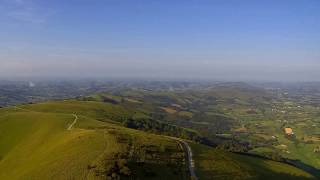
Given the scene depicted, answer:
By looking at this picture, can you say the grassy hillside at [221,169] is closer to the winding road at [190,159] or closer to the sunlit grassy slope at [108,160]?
the sunlit grassy slope at [108,160]

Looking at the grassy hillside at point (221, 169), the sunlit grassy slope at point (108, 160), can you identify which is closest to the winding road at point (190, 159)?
the grassy hillside at point (221, 169)

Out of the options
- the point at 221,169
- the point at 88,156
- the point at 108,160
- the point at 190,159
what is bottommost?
the point at 221,169

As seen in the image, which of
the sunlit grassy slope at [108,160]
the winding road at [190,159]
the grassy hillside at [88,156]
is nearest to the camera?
the grassy hillside at [88,156]

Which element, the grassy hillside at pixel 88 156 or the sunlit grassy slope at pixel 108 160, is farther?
the sunlit grassy slope at pixel 108 160

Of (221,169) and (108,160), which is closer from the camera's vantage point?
(108,160)

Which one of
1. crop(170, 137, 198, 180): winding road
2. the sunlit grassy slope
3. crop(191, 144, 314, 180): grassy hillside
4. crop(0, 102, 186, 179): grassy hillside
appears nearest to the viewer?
crop(0, 102, 186, 179): grassy hillside

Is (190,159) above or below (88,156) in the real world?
below

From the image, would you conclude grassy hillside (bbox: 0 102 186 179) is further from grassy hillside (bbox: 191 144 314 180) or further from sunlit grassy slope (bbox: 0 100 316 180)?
grassy hillside (bbox: 191 144 314 180)

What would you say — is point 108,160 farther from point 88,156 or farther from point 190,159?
point 190,159

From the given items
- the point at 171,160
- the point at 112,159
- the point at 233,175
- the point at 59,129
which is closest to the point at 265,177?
the point at 233,175

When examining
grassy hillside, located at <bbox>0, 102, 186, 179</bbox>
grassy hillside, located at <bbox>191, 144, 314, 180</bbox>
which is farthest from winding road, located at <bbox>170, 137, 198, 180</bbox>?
grassy hillside, located at <bbox>0, 102, 186, 179</bbox>

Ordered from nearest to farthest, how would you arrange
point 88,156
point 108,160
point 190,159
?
point 108,160 → point 88,156 → point 190,159

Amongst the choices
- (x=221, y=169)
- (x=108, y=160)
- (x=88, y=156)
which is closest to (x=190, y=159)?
(x=221, y=169)

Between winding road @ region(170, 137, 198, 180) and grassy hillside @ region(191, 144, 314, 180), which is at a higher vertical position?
winding road @ region(170, 137, 198, 180)
